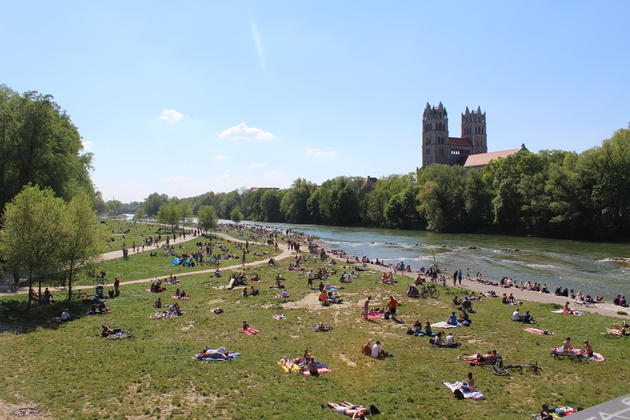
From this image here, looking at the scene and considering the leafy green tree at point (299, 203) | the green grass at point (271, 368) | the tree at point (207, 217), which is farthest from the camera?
the leafy green tree at point (299, 203)

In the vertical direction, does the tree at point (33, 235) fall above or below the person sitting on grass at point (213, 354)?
above

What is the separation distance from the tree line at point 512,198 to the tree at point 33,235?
6998 centimetres

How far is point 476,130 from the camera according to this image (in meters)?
165

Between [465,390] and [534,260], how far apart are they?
38.9 m

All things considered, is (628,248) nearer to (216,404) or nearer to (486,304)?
(486,304)

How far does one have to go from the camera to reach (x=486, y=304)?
23.1m

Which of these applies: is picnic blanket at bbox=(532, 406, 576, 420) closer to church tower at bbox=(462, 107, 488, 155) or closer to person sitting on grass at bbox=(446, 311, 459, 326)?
person sitting on grass at bbox=(446, 311, 459, 326)

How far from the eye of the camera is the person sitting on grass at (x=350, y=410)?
9930 mm

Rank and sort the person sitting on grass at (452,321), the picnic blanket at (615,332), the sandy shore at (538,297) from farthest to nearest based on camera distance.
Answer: the sandy shore at (538,297)
the person sitting on grass at (452,321)
the picnic blanket at (615,332)

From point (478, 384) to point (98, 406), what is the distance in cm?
1063

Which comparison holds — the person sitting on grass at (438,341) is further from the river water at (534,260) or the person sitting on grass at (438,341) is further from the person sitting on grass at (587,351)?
the river water at (534,260)

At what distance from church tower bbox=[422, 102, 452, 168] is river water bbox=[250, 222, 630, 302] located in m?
87.3

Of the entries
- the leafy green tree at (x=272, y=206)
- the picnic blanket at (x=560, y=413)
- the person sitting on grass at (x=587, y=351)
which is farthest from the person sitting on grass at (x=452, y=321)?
the leafy green tree at (x=272, y=206)

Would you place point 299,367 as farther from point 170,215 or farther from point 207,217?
point 170,215
